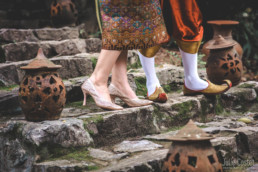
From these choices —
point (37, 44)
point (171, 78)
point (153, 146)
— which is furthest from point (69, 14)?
point (153, 146)

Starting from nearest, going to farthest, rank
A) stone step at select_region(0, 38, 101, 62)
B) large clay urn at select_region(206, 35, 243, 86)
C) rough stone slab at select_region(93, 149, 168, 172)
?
rough stone slab at select_region(93, 149, 168, 172)
large clay urn at select_region(206, 35, 243, 86)
stone step at select_region(0, 38, 101, 62)

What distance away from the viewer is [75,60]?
152 inches

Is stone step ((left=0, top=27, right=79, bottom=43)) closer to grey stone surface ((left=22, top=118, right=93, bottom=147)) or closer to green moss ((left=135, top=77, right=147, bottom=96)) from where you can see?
green moss ((left=135, top=77, right=147, bottom=96))

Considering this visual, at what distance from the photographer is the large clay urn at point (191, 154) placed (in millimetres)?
1927

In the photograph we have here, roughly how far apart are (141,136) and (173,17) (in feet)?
3.60

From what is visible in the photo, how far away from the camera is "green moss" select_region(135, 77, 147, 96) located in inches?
149

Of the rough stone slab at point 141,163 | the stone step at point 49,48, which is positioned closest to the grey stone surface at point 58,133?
the rough stone slab at point 141,163

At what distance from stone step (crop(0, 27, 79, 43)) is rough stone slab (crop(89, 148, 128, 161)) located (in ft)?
7.71

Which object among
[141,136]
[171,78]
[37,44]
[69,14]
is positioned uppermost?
[69,14]

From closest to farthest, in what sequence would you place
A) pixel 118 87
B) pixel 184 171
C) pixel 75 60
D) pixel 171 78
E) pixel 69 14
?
pixel 184 171 < pixel 118 87 < pixel 75 60 < pixel 171 78 < pixel 69 14

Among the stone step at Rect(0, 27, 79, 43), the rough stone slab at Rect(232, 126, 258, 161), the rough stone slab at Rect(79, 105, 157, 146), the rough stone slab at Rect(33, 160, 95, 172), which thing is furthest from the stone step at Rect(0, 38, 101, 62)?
the rough stone slab at Rect(232, 126, 258, 161)

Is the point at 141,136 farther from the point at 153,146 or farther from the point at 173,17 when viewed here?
the point at 173,17

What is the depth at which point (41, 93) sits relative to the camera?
252 cm

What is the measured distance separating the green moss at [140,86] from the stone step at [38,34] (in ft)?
4.58
